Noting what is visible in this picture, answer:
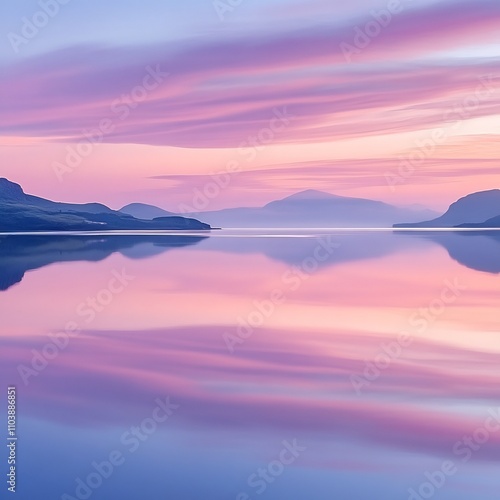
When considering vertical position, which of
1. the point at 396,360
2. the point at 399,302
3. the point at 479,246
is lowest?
the point at 479,246

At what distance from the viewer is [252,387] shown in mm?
6074

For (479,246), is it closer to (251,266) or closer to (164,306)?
(251,266)

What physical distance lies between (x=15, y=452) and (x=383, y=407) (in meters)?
2.80

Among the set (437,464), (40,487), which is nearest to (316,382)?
(437,464)

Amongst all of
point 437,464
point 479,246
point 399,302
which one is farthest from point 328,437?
point 479,246

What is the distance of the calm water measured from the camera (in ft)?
15.5

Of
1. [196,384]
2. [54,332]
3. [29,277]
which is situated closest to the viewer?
A: [196,384]

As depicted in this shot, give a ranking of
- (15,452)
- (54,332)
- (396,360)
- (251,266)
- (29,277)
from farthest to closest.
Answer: (251,266) < (29,277) < (54,332) < (396,360) < (15,452)

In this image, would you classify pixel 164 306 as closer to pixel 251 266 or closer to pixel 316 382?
pixel 316 382

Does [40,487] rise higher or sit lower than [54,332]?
higher

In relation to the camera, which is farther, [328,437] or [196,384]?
[196,384]

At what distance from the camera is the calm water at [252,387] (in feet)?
15.5

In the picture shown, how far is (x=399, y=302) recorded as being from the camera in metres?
9.63

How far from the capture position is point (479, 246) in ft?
61.2
